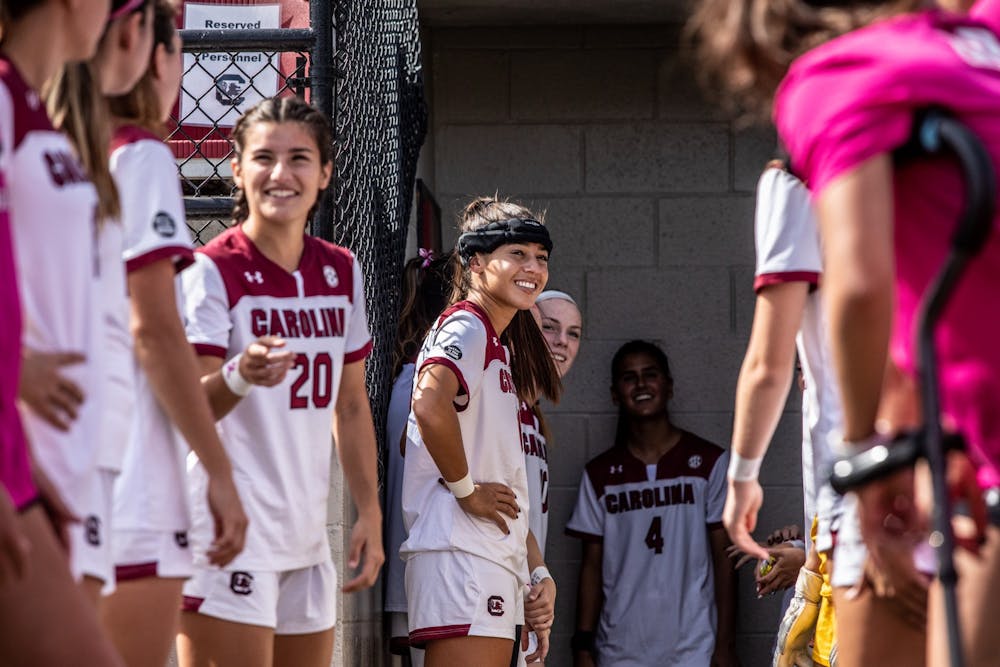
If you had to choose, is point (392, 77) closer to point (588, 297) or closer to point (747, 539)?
point (588, 297)

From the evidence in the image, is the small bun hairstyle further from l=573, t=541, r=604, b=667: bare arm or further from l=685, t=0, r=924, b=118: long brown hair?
l=573, t=541, r=604, b=667: bare arm

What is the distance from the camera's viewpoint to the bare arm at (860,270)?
1889mm

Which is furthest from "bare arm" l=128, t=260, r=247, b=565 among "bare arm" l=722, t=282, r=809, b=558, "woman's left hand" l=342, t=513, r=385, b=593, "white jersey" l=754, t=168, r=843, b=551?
"white jersey" l=754, t=168, r=843, b=551

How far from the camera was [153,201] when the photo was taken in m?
2.85

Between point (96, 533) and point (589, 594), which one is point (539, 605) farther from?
point (96, 533)

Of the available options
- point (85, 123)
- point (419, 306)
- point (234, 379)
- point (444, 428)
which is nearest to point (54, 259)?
point (85, 123)

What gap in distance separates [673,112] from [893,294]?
5.39 meters

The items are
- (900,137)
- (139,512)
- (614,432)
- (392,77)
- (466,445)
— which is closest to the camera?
(900,137)

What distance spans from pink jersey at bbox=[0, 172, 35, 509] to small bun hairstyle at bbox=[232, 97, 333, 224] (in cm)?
177

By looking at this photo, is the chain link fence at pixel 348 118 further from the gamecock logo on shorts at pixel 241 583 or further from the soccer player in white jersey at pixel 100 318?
the soccer player in white jersey at pixel 100 318

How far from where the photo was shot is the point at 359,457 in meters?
3.71

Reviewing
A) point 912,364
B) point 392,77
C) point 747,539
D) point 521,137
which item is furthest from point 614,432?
point 912,364

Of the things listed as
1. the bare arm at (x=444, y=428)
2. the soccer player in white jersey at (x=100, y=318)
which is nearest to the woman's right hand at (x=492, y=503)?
the bare arm at (x=444, y=428)

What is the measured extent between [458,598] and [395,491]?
905mm
